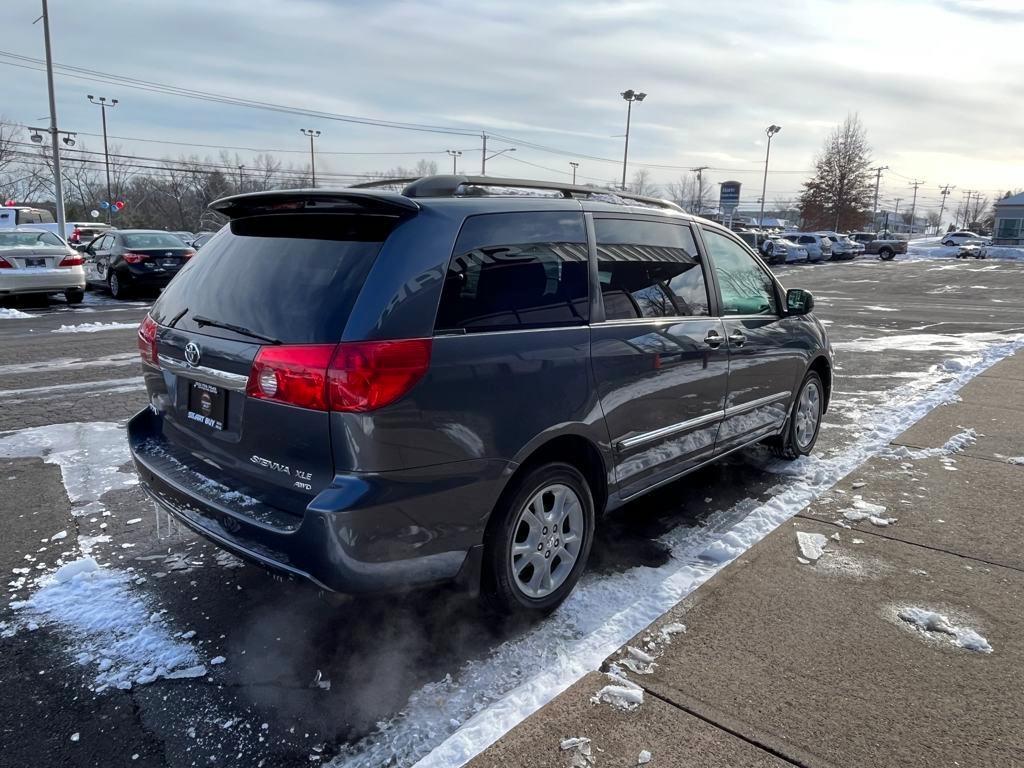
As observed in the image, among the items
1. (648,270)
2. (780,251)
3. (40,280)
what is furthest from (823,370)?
(780,251)

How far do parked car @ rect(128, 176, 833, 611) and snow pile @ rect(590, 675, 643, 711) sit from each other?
52cm

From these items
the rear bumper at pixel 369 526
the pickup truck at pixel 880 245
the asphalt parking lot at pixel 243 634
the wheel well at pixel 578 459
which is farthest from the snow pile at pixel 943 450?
the pickup truck at pixel 880 245

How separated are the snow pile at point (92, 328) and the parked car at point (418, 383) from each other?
9019 mm

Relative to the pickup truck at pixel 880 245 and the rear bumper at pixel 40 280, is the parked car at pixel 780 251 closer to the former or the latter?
the pickup truck at pixel 880 245

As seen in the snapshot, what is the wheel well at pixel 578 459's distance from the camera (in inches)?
117

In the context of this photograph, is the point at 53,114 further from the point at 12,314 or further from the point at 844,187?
the point at 844,187

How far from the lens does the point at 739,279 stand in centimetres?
459

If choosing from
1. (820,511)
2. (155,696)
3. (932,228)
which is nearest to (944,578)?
(820,511)

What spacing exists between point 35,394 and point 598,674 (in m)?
6.43

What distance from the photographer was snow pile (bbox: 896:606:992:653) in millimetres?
3043

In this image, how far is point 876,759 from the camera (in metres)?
2.37

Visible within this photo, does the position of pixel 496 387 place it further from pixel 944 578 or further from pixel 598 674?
pixel 944 578

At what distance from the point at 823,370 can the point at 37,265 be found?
Answer: 14.4 m

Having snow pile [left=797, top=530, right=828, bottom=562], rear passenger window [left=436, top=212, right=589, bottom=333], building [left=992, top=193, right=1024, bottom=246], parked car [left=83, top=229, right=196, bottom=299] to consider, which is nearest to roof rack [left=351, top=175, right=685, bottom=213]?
rear passenger window [left=436, top=212, right=589, bottom=333]
